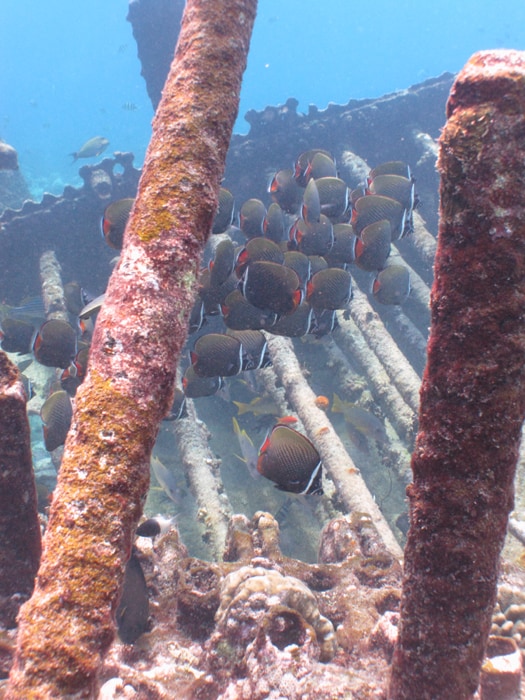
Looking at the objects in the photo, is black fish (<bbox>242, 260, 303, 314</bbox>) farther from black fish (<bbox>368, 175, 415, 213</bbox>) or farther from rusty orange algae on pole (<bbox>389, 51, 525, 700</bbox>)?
Answer: rusty orange algae on pole (<bbox>389, 51, 525, 700</bbox>)

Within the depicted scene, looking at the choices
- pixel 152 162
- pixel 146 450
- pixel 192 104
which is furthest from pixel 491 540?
pixel 192 104

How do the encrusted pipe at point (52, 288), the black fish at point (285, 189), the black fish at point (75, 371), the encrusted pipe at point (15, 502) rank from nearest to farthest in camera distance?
the encrusted pipe at point (15, 502) → the black fish at point (75, 371) → the black fish at point (285, 189) → the encrusted pipe at point (52, 288)

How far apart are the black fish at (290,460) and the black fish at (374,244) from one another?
2.68m

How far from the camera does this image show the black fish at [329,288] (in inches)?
187

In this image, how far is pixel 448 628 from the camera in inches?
51.5

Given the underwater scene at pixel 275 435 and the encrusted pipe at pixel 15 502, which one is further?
the encrusted pipe at pixel 15 502

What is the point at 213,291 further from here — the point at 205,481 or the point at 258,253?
the point at 205,481

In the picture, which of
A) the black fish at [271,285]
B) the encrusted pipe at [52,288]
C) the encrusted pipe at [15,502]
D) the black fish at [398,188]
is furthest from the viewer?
the encrusted pipe at [52,288]

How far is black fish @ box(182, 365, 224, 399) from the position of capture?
16.3ft

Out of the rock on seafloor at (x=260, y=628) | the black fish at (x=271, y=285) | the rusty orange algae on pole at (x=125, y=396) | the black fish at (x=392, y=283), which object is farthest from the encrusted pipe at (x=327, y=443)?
the rusty orange algae on pole at (x=125, y=396)

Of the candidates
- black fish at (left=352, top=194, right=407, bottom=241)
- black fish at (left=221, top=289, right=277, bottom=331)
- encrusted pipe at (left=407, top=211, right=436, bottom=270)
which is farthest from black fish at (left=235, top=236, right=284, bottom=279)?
encrusted pipe at (left=407, top=211, right=436, bottom=270)

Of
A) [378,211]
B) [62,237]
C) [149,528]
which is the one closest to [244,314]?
[149,528]

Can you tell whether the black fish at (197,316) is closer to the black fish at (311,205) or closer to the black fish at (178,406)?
the black fish at (178,406)

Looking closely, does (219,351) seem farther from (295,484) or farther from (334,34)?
(334,34)
